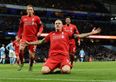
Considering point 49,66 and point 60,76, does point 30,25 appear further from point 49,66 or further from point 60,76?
point 60,76

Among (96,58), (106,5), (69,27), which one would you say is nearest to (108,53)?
(96,58)

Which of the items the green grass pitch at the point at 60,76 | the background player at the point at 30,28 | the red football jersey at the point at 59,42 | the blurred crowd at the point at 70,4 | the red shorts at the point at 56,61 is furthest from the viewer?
the blurred crowd at the point at 70,4

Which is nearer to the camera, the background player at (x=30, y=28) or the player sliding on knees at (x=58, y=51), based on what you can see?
the player sliding on knees at (x=58, y=51)

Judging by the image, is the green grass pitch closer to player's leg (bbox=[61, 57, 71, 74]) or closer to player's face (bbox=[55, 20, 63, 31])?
player's leg (bbox=[61, 57, 71, 74])

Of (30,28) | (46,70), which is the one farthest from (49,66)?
(30,28)

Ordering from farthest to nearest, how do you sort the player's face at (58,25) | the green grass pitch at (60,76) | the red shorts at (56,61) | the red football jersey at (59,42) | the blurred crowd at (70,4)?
the blurred crowd at (70,4) → the red football jersey at (59,42) → the red shorts at (56,61) → the player's face at (58,25) → the green grass pitch at (60,76)

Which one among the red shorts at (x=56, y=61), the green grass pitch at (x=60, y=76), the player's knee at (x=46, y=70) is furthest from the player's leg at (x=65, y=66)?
the player's knee at (x=46, y=70)

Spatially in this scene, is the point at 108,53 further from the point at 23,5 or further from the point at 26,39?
the point at 26,39

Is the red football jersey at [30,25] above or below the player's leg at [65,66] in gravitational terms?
above

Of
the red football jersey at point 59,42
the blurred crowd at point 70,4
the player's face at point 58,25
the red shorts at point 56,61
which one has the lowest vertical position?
the blurred crowd at point 70,4

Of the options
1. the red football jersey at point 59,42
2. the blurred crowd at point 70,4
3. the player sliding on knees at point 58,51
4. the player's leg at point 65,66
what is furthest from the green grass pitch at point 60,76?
the blurred crowd at point 70,4

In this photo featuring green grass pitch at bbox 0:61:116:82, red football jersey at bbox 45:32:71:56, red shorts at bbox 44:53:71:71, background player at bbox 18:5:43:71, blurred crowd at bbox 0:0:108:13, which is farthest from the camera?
blurred crowd at bbox 0:0:108:13

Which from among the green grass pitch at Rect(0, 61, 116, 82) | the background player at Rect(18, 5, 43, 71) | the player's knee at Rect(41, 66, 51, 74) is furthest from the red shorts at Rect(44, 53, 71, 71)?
the background player at Rect(18, 5, 43, 71)

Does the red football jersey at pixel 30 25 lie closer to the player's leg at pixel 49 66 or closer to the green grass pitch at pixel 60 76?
the green grass pitch at pixel 60 76
